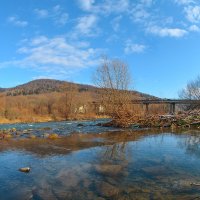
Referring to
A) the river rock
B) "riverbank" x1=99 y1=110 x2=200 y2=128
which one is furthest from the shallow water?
"riverbank" x1=99 y1=110 x2=200 y2=128

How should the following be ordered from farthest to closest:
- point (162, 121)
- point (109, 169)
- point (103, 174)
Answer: point (162, 121)
point (109, 169)
point (103, 174)

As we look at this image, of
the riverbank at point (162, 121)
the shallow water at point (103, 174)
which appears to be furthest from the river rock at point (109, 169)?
the riverbank at point (162, 121)

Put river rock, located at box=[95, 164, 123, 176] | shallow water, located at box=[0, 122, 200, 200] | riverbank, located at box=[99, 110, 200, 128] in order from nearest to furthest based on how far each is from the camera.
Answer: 1. shallow water, located at box=[0, 122, 200, 200]
2. river rock, located at box=[95, 164, 123, 176]
3. riverbank, located at box=[99, 110, 200, 128]

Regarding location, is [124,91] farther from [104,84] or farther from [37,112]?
[37,112]

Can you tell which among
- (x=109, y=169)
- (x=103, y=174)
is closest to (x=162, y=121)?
(x=109, y=169)

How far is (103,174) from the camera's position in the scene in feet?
34.3

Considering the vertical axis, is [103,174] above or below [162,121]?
below

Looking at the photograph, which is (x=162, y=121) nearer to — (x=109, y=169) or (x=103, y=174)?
(x=109, y=169)

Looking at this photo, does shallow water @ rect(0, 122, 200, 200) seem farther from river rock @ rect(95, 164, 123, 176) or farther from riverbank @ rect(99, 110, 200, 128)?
riverbank @ rect(99, 110, 200, 128)

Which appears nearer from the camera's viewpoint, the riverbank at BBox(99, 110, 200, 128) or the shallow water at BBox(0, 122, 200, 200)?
the shallow water at BBox(0, 122, 200, 200)

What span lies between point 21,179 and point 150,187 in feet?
14.0

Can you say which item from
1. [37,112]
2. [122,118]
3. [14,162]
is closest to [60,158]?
[14,162]

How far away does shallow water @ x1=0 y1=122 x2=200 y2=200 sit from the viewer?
8302 mm

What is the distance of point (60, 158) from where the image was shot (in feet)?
46.1
